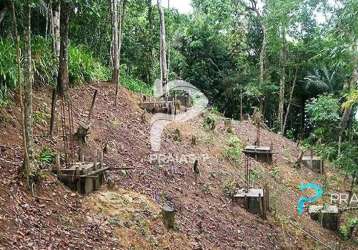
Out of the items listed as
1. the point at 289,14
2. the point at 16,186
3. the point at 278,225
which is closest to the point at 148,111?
the point at 278,225

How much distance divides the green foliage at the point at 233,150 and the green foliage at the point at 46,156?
6.70 metres

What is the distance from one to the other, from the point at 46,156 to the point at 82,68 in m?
5.72

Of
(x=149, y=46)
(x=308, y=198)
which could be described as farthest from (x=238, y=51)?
(x=308, y=198)

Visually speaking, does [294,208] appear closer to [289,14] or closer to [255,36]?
[289,14]

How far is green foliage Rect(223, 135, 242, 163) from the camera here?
13.3m

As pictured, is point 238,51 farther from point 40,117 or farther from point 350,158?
point 350,158

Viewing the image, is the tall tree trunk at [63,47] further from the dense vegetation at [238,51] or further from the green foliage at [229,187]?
the dense vegetation at [238,51]

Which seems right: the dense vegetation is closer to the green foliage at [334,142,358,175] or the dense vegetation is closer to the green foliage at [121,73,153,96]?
the green foliage at [121,73,153,96]

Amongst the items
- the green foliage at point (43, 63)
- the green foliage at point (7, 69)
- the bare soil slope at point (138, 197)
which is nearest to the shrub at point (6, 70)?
the green foliage at point (7, 69)

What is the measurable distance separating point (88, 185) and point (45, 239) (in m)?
1.68

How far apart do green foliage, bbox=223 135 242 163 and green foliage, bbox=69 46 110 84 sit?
4.67 meters

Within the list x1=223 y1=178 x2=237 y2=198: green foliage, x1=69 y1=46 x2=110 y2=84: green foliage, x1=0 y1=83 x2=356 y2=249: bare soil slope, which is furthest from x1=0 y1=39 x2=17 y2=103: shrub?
x1=223 y1=178 x2=237 y2=198: green foliage

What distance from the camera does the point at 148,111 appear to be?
45.4ft

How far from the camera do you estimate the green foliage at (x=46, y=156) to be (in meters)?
7.27
